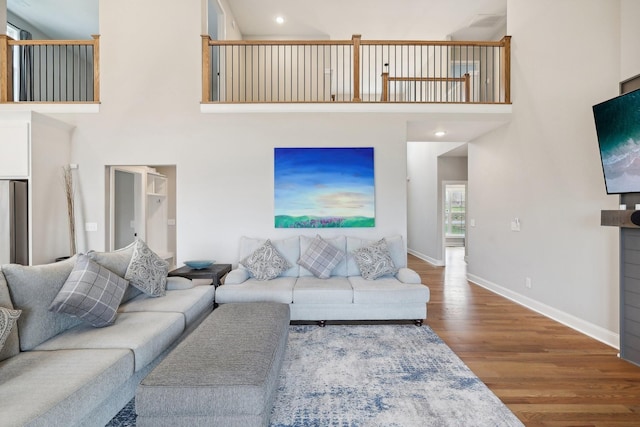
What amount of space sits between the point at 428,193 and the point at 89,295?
702 cm

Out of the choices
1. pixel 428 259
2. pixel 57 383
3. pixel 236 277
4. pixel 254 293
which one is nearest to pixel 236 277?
pixel 236 277

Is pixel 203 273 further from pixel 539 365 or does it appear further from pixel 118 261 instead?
pixel 539 365

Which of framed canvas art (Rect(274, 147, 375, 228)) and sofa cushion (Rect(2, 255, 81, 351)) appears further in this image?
framed canvas art (Rect(274, 147, 375, 228))

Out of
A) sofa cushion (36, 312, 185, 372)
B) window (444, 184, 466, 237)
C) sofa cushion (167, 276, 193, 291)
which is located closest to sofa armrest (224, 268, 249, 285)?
sofa cushion (167, 276, 193, 291)

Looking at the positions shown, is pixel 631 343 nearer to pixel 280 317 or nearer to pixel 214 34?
pixel 280 317

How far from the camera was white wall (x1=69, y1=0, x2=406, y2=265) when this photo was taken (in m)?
4.27

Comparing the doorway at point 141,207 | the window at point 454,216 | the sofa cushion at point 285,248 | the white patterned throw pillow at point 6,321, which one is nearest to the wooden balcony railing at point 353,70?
the doorway at point 141,207

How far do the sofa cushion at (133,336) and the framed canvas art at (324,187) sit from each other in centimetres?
218

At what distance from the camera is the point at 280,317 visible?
2.44 meters

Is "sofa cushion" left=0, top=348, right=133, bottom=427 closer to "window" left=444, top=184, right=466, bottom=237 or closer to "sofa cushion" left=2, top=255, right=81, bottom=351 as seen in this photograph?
"sofa cushion" left=2, top=255, right=81, bottom=351

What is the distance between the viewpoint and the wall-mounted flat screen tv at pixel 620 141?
91.7 inches

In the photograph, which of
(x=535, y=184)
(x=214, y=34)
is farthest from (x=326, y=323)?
(x=214, y=34)

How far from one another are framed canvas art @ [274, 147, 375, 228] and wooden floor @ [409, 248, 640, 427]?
5.56 ft

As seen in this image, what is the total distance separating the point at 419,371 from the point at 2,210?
4.76 meters
